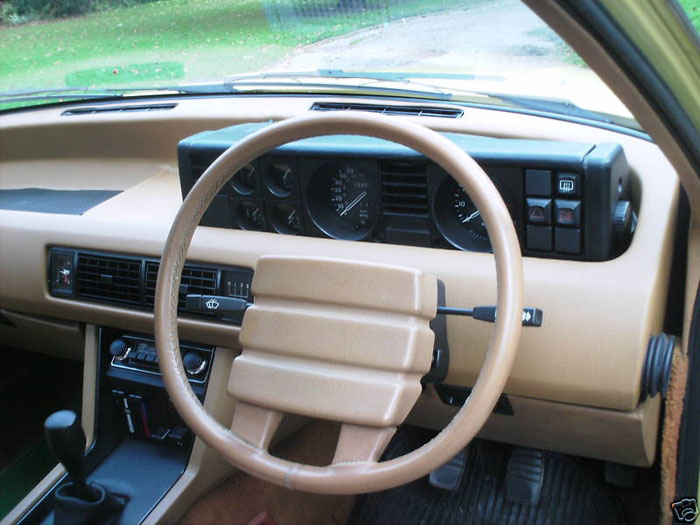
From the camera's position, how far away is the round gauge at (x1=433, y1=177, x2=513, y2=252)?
176 cm

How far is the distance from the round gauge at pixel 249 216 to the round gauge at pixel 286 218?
0.12ft

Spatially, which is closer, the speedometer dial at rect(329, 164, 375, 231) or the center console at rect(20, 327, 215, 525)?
the speedometer dial at rect(329, 164, 375, 231)

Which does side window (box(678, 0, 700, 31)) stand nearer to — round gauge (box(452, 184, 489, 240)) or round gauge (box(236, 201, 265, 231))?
round gauge (box(452, 184, 489, 240))

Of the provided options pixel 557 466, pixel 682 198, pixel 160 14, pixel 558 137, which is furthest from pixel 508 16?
pixel 557 466

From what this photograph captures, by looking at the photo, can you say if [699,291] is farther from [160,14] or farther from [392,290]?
[160,14]

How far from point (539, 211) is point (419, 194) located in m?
0.29

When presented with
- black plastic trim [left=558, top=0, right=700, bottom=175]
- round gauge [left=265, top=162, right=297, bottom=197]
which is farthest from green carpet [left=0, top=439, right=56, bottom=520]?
black plastic trim [left=558, top=0, right=700, bottom=175]

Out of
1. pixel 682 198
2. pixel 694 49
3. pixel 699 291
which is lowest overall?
pixel 699 291

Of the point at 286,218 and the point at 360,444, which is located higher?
the point at 286,218

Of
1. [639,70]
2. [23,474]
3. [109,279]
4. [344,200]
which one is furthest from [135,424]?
[639,70]

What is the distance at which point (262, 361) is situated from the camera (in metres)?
1.42

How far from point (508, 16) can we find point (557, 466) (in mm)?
1385

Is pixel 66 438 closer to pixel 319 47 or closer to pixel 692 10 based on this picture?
pixel 319 47

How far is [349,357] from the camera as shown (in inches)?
52.7
